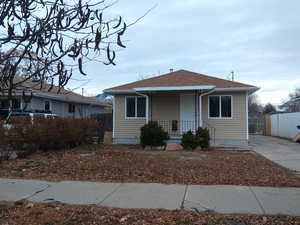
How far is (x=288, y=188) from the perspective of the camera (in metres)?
6.10

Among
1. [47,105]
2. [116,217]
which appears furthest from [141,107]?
[116,217]

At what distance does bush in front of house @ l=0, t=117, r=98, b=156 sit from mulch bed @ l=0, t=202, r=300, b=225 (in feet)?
18.5

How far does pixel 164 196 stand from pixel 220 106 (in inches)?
396

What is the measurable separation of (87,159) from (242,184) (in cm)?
533

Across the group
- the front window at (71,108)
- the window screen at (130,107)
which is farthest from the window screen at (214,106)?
the front window at (71,108)

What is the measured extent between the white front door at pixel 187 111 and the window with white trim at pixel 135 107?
85.4 inches

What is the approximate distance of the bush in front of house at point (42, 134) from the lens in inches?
391

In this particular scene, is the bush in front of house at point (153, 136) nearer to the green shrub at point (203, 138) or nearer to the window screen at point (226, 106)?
the green shrub at point (203, 138)

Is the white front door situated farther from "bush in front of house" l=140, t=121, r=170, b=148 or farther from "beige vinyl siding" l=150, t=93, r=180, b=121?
"bush in front of house" l=140, t=121, r=170, b=148

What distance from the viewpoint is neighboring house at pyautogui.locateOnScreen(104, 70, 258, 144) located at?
46.8 feet

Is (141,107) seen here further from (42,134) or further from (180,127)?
(42,134)

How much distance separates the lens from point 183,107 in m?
15.2

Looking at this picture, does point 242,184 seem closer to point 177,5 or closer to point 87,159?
point 177,5

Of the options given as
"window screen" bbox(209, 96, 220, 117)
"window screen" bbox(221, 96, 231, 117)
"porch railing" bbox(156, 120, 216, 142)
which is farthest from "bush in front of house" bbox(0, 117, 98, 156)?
"window screen" bbox(221, 96, 231, 117)
